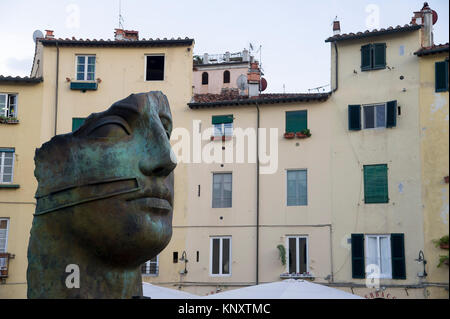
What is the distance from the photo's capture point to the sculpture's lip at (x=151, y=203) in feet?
27.1

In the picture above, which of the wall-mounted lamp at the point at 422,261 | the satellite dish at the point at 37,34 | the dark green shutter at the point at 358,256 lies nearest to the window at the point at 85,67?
the satellite dish at the point at 37,34

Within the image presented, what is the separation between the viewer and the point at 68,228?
27.0ft

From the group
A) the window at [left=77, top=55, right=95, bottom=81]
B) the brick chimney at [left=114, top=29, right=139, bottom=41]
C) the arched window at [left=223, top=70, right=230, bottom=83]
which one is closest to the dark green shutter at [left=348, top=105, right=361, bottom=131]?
the brick chimney at [left=114, top=29, right=139, bottom=41]

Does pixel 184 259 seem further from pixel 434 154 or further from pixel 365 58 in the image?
pixel 365 58

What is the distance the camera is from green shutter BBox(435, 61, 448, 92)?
28.4 m

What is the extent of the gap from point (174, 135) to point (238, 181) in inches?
140

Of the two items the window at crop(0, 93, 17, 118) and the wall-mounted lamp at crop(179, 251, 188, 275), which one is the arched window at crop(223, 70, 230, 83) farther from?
the wall-mounted lamp at crop(179, 251, 188, 275)

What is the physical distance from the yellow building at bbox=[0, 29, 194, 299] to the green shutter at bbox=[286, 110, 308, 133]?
460 centimetres

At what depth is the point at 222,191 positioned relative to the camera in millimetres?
30953

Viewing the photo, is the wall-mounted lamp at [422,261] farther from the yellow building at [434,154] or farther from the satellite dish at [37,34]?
the satellite dish at [37,34]

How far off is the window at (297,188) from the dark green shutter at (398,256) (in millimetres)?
3895
